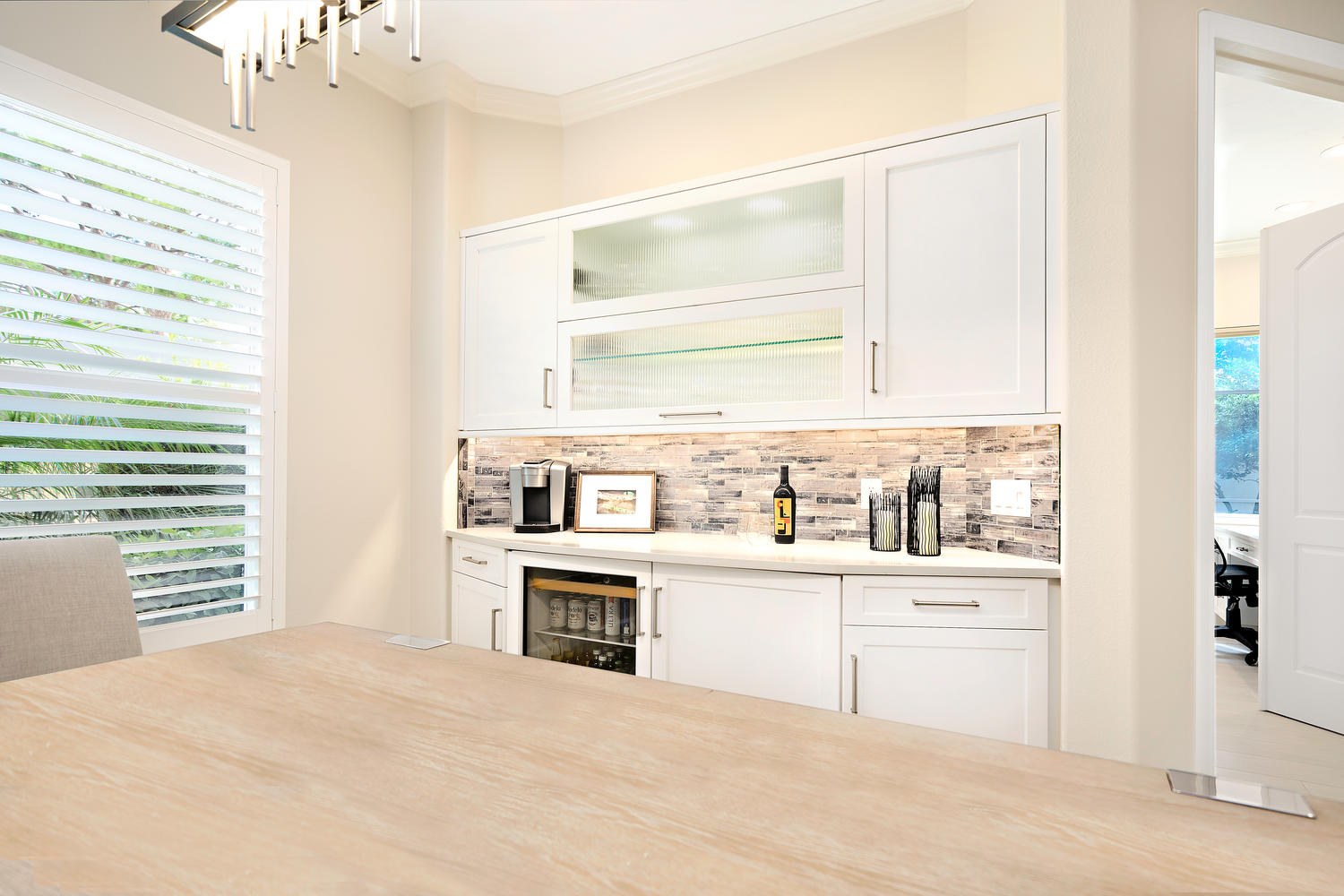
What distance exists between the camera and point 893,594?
2004 millimetres

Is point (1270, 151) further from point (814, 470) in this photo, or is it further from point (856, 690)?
point (856, 690)

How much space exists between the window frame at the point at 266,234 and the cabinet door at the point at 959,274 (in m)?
2.19

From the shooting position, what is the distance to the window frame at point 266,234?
1.98 m

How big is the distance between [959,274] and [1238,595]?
138 inches

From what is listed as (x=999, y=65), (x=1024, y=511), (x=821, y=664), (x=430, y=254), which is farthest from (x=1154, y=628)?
(x=430, y=254)

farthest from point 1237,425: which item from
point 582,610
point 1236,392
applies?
point 582,610

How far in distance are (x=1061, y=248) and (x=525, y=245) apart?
210 cm

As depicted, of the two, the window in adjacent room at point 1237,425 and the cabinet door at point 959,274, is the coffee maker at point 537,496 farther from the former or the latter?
the window in adjacent room at point 1237,425

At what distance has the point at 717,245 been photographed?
8.50 feet

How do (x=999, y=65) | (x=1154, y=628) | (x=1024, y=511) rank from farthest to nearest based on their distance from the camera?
(x=999, y=65) < (x=1024, y=511) < (x=1154, y=628)

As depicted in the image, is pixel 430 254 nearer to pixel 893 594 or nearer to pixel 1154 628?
pixel 893 594

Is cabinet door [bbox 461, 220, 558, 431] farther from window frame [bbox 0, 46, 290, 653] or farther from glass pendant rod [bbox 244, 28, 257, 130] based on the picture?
glass pendant rod [bbox 244, 28, 257, 130]

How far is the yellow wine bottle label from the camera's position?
8.28 feet

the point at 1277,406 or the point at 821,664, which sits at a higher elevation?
the point at 1277,406
